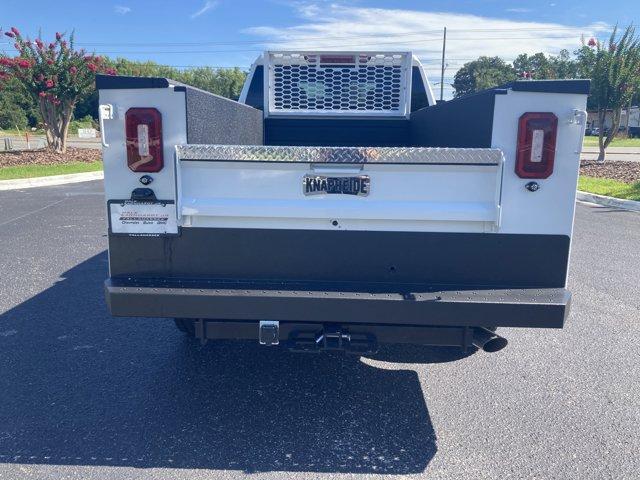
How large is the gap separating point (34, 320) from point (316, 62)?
3.81m

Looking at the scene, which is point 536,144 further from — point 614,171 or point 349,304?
point 614,171

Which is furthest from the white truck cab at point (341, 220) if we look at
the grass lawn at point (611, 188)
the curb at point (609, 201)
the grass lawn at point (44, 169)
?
the grass lawn at point (44, 169)

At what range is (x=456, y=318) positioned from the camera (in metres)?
2.90

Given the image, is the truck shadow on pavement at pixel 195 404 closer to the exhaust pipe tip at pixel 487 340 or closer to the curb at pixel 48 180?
the exhaust pipe tip at pixel 487 340

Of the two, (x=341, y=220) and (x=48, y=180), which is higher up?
(x=341, y=220)

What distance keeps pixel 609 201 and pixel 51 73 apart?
1784 centimetres

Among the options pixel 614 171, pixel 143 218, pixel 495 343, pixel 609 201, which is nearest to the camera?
pixel 143 218

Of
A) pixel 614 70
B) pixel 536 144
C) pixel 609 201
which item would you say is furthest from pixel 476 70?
pixel 536 144

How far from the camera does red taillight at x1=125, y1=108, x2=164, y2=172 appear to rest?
2918 mm

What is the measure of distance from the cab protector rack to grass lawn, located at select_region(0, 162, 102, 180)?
14453 millimetres

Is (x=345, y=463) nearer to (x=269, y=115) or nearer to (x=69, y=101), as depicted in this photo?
(x=269, y=115)

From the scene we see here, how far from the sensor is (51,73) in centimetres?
1930

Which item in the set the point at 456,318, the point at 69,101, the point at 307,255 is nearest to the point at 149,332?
the point at 307,255

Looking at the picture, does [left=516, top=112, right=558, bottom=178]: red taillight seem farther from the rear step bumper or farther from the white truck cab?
the rear step bumper
